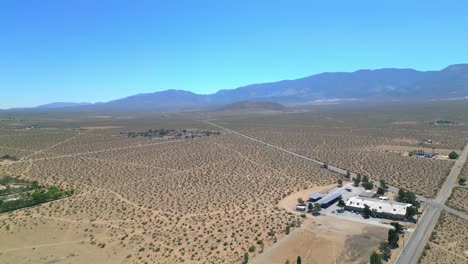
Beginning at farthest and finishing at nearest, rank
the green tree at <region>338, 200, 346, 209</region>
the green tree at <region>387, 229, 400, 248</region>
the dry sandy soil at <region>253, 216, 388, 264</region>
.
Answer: the green tree at <region>338, 200, 346, 209</region>
the green tree at <region>387, 229, 400, 248</region>
the dry sandy soil at <region>253, 216, 388, 264</region>

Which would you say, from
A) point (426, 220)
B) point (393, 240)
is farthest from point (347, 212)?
point (393, 240)

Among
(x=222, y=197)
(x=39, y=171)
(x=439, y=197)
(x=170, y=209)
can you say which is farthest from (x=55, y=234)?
(x=439, y=197)

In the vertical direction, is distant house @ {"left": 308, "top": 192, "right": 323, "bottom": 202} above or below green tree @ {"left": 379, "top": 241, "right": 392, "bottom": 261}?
above

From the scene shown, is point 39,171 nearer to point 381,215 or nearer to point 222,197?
point 222,197

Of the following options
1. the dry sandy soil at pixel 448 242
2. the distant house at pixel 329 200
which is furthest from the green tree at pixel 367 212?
the dry sandy soil at pixel 448 242

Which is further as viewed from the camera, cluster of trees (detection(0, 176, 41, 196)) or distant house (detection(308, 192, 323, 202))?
cluster of trees (detection(0, 176, 41, 196))

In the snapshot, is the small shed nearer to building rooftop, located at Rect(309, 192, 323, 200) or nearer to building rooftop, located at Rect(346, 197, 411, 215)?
building rooftop, located at Rect(309, 192, 323, 200)

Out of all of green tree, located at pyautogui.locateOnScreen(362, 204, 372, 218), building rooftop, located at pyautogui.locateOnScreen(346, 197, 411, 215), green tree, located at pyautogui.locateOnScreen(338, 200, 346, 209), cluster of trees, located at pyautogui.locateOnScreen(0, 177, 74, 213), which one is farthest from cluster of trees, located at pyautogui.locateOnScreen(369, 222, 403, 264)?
cluster of trees, located at pyautogui.locateOnScreen(0, 177, 74, 213)
